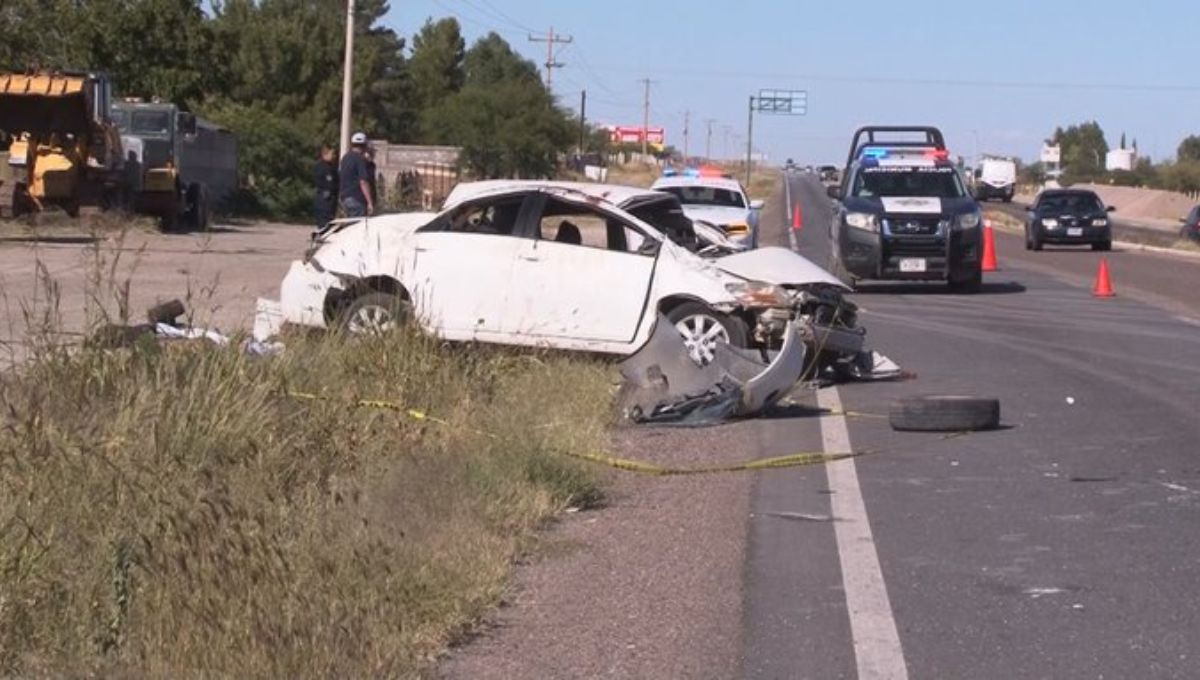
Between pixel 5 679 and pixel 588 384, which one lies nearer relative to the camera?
pixel 5 679

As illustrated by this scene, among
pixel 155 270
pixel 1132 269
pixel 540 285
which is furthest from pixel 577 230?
pixel 1132 269

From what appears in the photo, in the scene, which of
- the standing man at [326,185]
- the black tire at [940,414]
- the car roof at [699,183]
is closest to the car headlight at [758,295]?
the black tire at [940,414]

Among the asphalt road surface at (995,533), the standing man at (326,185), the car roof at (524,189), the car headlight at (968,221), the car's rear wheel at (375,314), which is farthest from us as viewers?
the car headlight at (968,221)

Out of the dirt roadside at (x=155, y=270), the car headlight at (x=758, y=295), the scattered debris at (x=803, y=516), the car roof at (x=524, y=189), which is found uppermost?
the car roof at (x=524, y=189)

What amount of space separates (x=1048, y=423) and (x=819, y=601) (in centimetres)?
606

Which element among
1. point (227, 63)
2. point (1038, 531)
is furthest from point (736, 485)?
point (227, 63)

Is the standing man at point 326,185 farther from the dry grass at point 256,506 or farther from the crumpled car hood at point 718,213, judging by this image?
the dry grass at point 256,506

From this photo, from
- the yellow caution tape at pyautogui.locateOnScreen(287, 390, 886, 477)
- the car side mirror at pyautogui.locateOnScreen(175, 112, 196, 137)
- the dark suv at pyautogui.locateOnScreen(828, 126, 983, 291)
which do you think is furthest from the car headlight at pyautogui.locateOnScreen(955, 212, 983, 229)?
the car side mirror at pyautogui.locateOnScreen(175, 112, 196, 137)

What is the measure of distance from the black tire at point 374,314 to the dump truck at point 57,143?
19.6 m

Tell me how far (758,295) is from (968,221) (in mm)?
12475

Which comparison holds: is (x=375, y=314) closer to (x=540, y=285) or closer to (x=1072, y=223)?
(x=540, y=285)

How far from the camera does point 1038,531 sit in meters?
9.62

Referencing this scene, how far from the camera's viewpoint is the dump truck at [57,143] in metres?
32.6

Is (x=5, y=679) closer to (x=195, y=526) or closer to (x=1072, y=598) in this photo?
(x=195, y=526)
